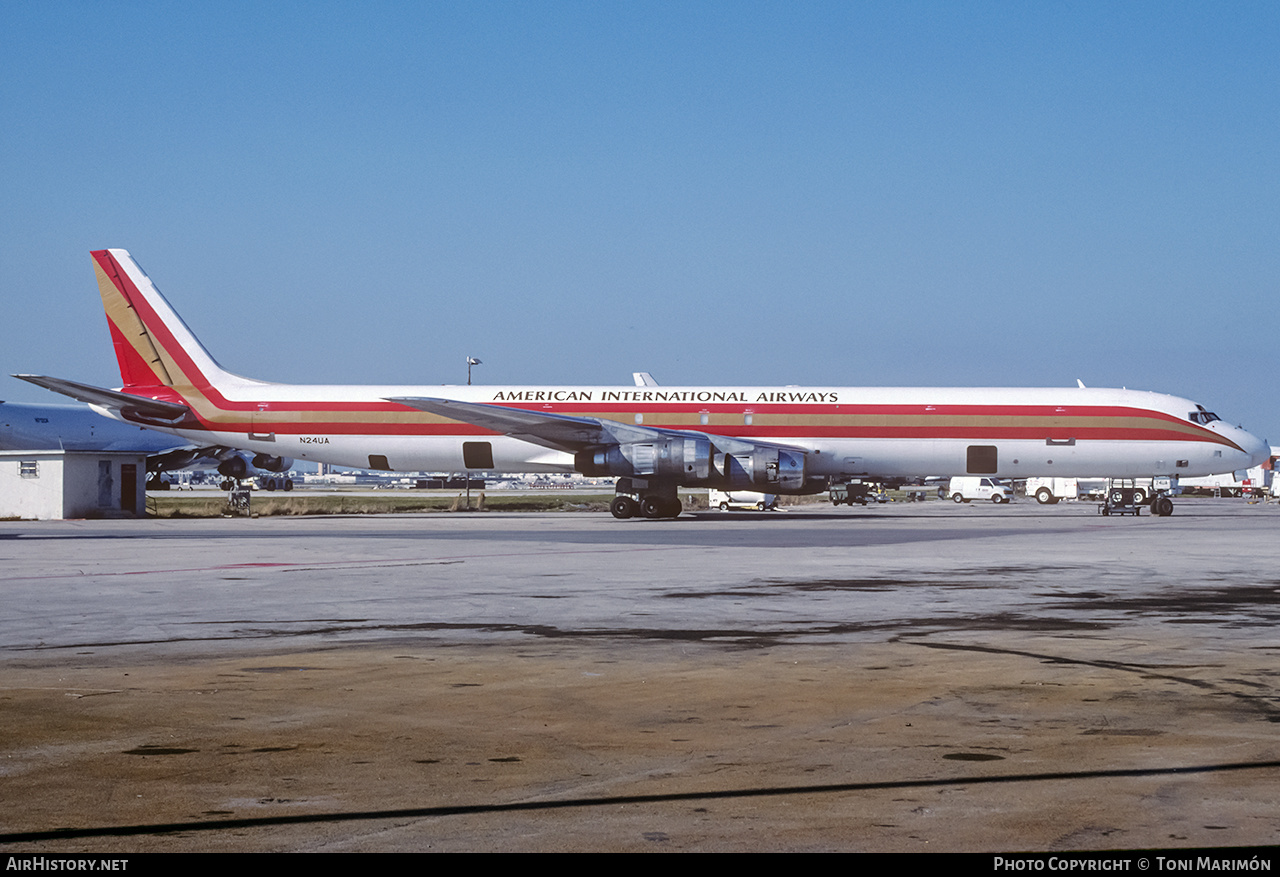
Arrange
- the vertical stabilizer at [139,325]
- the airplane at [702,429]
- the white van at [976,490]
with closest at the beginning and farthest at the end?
1. the airplane at [702,429]
2. the vertical stabilizer at [139,325]
3. the white van at [976,490]

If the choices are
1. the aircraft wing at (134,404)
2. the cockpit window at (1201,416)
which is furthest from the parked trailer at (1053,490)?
the aircraft wing at (134,404)

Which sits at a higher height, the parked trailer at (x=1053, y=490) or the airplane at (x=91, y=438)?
the airplane at (x=91, y=438)

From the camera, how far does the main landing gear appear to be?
1597 inches

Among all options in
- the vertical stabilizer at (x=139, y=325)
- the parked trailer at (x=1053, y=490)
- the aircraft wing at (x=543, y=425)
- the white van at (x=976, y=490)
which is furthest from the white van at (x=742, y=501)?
the parked trailer at (x=1053, y=490)

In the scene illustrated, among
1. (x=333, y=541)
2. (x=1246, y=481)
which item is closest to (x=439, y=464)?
(x=333, y=541)

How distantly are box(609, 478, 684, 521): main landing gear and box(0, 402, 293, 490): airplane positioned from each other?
35705 mm

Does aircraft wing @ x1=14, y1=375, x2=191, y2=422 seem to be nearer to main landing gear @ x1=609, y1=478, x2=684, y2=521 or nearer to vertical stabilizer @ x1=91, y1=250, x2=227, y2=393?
vertical stabilizer @ x1=91, y1=250, x2=227, y2=393

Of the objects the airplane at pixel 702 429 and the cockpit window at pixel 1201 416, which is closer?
the airplane at pixel 702 429

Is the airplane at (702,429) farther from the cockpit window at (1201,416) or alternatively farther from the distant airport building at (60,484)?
the distant airport building at (60,484)

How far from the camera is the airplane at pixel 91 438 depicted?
76.9 m

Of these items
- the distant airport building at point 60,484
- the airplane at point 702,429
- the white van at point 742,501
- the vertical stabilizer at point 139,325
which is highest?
the vertical stabilizer at point 139,325

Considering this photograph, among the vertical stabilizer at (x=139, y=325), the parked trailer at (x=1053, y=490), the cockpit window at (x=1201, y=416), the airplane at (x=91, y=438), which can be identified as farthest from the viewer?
the parked trailer at (x=1053, y=490)

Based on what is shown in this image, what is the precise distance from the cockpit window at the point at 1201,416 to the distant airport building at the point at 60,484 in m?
36.6

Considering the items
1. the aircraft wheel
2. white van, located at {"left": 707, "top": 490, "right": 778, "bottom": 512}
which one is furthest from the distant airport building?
white van, located at {"left": 707, "top": 490, "right": 778, "bottom": 512}
